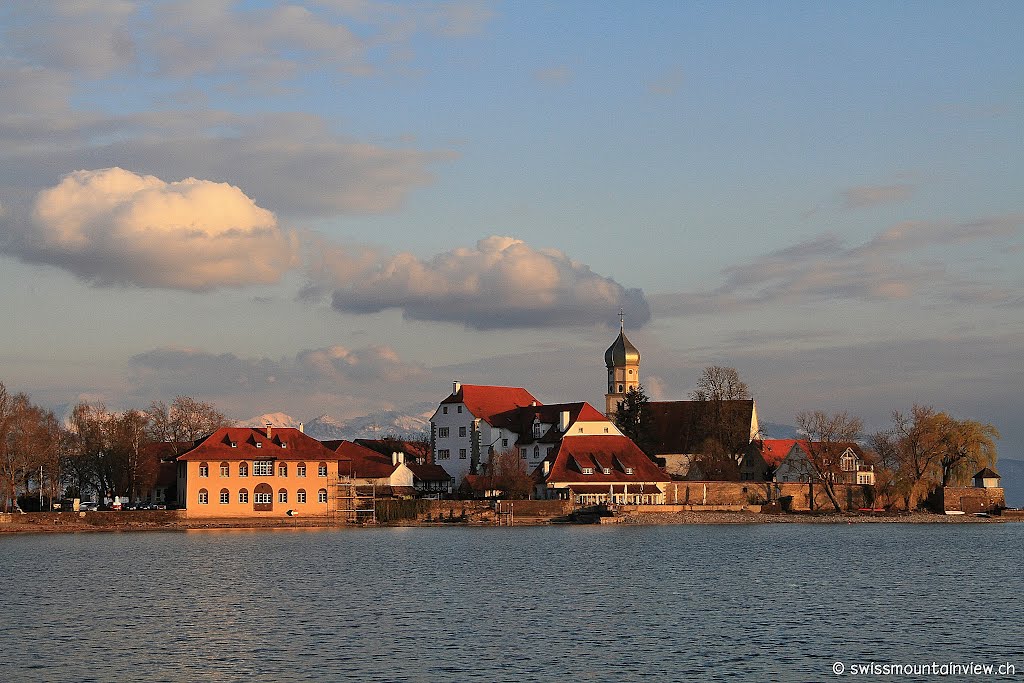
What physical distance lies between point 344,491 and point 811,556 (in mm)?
46415

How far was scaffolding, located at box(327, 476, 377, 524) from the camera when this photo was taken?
103 m

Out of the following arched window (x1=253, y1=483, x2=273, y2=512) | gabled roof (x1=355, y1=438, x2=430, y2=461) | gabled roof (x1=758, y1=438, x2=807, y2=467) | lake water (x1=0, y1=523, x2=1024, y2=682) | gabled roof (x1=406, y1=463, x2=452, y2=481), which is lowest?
lake water (x1=0, y1=523, x2=1024, y2=682)

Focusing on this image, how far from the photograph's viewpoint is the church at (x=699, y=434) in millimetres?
119000

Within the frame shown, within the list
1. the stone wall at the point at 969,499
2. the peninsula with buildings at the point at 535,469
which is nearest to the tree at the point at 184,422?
the peninsula with buildings at the point at 535,469

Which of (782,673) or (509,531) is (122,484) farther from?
(782,673)

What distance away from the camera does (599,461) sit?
361 ft

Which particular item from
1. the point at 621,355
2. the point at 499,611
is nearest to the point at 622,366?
the point at 621,355

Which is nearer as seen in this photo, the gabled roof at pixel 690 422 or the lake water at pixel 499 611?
the lake water at pixel 499 611

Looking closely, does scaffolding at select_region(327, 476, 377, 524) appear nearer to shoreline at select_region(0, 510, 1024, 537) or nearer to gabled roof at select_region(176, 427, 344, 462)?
shoreline at select_region(0, 510, 1024, 537)

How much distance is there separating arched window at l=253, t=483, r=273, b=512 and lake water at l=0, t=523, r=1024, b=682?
22336 mm

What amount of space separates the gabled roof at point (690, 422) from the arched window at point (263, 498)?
131ft

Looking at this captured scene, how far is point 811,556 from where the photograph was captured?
68.0 m

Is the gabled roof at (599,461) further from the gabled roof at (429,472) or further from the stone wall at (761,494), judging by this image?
the gabled roof at (429,472)

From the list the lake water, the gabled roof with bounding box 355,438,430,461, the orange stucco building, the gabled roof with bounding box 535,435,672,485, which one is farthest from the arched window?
the gabled roof with bounding box 355,438,430,461
